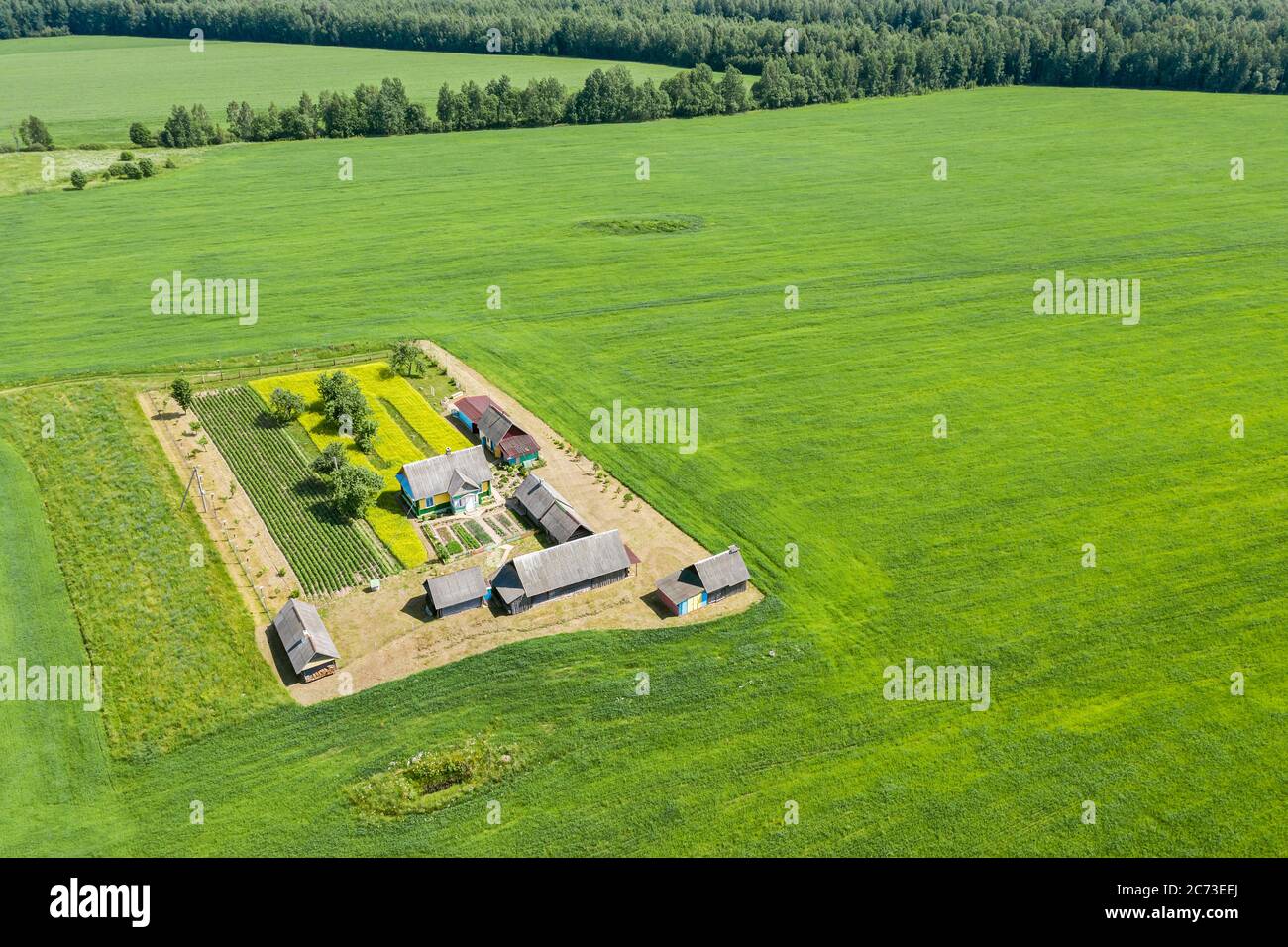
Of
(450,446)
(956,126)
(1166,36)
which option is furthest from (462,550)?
(1166,36)

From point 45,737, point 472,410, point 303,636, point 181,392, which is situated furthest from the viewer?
point 181,392

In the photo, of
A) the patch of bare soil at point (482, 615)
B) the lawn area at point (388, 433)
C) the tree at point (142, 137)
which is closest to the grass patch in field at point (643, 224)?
the lawn area at point (388, 433)

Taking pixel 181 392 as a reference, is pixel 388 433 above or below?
below

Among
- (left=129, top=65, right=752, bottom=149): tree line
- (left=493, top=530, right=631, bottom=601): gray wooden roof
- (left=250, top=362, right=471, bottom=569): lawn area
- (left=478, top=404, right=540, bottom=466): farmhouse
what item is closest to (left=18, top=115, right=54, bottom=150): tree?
(left=129, top=65, right=752, bottom=149): tree line

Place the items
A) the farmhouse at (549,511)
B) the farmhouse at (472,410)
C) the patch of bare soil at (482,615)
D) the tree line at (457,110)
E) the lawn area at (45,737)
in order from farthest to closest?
the tree line at (457,110) → the farmhouse at (472,410) → the farmhouse at (549,511) → the patch of bare soil at (482,615) → the lawn area at (45,737)

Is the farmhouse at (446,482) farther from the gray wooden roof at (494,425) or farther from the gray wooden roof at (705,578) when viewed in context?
the gray wooden roof at (705,578)

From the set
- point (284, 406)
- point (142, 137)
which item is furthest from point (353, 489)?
point (142, 137)

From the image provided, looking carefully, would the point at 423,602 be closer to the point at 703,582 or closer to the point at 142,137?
the point at 703,582
